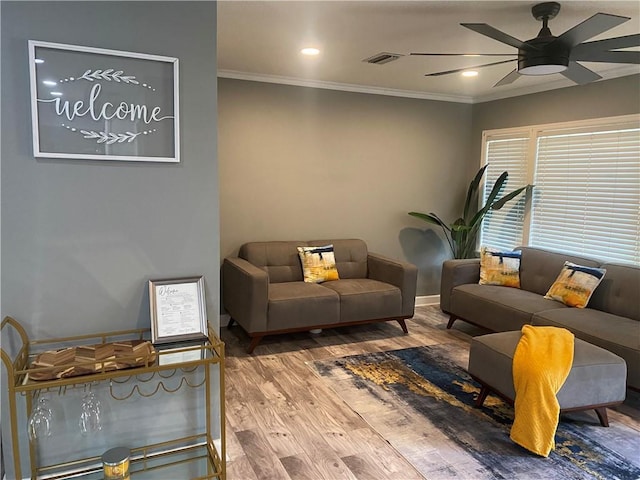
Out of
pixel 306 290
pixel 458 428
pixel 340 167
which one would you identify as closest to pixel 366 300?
pixel 306 290

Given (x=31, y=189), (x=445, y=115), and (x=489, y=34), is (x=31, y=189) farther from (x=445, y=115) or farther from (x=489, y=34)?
(x=445, y=115)

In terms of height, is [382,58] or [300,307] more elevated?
[382,58]

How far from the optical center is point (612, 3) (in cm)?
249

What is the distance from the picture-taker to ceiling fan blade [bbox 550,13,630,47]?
1.98 meters

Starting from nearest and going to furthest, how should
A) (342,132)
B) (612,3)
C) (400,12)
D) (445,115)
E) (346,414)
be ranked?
(612,3), (400,12), (346,414), (342,132), (445,115)

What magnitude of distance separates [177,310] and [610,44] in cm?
247

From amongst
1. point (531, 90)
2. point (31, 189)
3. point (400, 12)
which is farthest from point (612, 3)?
point (31, 189)

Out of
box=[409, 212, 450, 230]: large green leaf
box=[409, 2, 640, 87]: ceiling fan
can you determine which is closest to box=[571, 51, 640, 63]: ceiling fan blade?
box=[409, 2, 640, 87]: ceiling fan

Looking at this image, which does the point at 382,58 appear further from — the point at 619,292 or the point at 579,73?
the point at 619,292

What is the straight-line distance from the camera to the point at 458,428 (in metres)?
2.76

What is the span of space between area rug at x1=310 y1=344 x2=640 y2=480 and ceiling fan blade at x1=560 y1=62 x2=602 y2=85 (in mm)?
2101

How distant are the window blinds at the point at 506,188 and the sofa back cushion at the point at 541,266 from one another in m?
0.50

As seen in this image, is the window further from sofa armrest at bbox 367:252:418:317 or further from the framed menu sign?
the framed menu sign

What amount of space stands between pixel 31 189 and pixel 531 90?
4.59 metres
